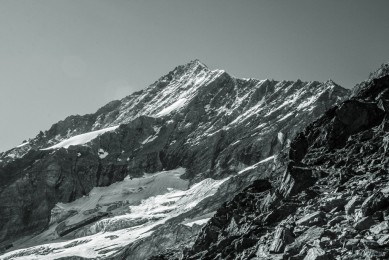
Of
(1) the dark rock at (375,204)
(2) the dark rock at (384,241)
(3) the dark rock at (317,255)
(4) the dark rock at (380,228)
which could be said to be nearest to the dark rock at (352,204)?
(1) the dark rock at (375,204)

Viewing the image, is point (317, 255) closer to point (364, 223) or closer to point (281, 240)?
point (364, 223)

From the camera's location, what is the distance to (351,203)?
Result: 39.5 metres

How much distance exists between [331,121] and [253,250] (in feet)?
81.1

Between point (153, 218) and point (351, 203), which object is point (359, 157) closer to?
point (351, 203)

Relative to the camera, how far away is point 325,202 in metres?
42.4

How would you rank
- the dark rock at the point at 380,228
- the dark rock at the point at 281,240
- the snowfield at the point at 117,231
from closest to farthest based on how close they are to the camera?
1. the dark rock at the point at 380,228
2. the dark rock at the point at 281,240
3. the snowfield at the point at 117,231

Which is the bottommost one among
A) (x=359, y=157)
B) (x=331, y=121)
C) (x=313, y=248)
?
(x=313, y=248)

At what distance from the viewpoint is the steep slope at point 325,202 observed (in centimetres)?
3558

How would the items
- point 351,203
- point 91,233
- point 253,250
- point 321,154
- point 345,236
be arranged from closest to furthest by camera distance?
point 345,236, point 351,203, point 253,250, point 321,154, point 91,233

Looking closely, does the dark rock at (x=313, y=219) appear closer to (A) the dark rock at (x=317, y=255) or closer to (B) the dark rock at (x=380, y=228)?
(A) the dark rock at (x=317, y=255)

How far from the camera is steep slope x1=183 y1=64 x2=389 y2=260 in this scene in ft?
117

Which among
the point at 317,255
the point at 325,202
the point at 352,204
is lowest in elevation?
the point at 317,255

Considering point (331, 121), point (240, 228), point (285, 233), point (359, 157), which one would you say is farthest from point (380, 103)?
point (285, 233)

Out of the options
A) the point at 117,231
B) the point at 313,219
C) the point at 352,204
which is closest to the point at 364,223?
the point at 352,204
